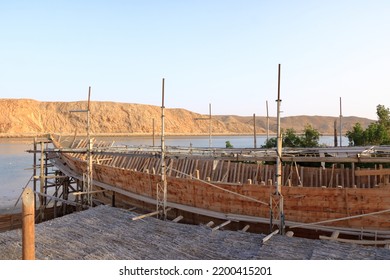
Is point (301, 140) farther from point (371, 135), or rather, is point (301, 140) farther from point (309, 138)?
point (371, 135)

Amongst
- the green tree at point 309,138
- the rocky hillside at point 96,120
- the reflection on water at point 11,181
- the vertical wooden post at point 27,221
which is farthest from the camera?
the rocky hillside at point 96,120

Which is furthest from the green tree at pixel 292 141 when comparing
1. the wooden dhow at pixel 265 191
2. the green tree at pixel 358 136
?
the wooden dhow at pixel 265 191

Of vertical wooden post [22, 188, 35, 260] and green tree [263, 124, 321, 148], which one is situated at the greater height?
green tree [263, 124, 321, 148]

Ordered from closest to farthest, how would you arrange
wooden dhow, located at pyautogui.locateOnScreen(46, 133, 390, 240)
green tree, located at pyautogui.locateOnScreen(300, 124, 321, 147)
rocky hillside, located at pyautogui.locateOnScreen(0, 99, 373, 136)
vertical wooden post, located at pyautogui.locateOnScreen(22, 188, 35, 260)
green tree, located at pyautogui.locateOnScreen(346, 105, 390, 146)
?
vertical wooden post, located at pyautogui.locateOnScreen(22, 188, 35, 260), wooden dhow, located at pyautogui.locateOnScreen(46, 133, 390, 240), green tree, located at pyautogui.locateOnScreen(346, 105, 390, 146), green tree, located at pyautogui.locateOnScreen(300, 124, 321, 147), rocky hillside, located at pyautogui.locateOnScreen(0, 99, 373, 136)

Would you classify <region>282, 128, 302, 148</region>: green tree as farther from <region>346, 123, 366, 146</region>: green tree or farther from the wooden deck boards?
the wooden deck boards

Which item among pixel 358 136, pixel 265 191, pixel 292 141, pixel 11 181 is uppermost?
pixel 358 136

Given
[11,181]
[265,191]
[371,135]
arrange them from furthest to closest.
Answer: [11,181], [371,135], [265,191]

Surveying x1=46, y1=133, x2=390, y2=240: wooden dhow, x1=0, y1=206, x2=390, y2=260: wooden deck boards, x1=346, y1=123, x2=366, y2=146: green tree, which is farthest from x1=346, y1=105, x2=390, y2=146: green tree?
x1=0, y1=206, x2=390, y2=260: wooden deck boards

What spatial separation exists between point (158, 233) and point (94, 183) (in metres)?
10.5

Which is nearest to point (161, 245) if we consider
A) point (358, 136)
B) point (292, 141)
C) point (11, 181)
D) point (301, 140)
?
point (292, 141)

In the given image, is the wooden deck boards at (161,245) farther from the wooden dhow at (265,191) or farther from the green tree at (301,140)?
the green tree at (301,140)

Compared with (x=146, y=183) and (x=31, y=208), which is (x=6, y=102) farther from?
(x=31, y=208)

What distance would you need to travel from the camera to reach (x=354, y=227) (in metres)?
10.9
